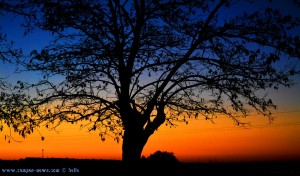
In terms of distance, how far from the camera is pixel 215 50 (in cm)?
1541

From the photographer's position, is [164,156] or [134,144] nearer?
[134,144]

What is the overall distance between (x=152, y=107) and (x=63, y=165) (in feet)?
23.8

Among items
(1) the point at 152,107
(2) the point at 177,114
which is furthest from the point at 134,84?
(2) the point at 177,114

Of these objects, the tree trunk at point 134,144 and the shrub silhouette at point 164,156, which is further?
Result: the shrub silhouette at point 164,156

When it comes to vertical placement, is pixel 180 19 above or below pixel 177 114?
above

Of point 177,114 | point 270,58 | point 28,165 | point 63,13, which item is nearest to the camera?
point 270,58

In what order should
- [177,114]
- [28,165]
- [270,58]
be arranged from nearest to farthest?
[270,58]
[177,114]
[28,165]

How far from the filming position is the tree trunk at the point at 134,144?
608 inches

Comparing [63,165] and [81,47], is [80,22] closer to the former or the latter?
[81,47]

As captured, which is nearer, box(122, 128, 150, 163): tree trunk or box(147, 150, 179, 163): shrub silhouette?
box(122, 128, 150, 163): tree trunk

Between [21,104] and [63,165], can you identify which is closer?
[21,104]

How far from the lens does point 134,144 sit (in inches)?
610

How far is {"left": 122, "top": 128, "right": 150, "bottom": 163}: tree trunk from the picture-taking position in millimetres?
15445

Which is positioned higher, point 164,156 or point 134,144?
point 134,144
